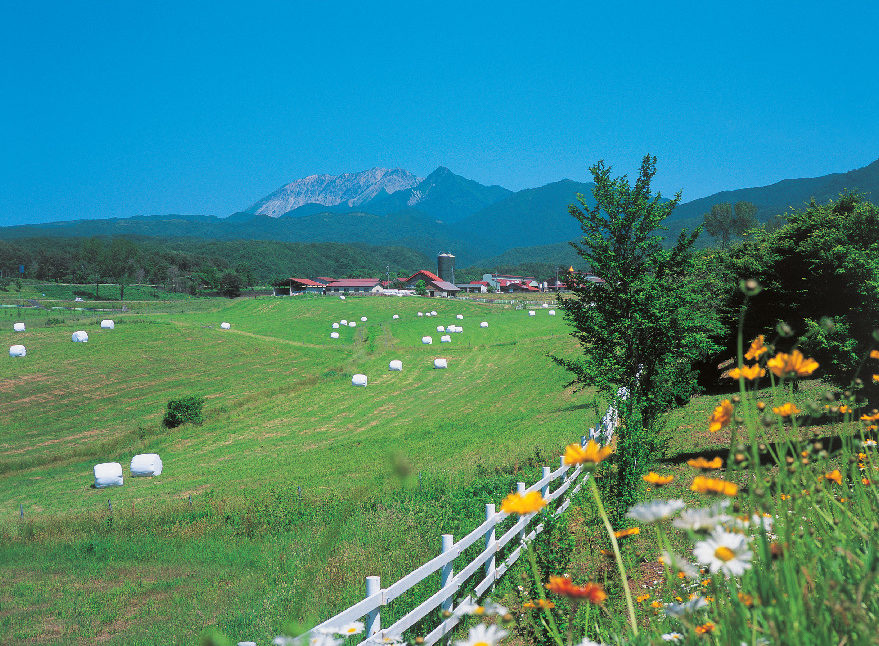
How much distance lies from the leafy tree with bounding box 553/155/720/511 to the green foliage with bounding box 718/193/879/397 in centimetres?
206

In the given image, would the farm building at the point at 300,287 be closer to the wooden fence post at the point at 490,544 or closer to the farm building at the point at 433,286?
the farm building at the point at 433,286

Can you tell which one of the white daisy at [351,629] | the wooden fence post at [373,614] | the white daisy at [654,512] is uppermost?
the white daisy at [654,512]

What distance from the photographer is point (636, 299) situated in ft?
47.6

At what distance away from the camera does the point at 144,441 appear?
99.7 ft

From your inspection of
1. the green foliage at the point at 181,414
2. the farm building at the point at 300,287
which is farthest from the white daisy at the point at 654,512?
the farm building at the point at 300,287

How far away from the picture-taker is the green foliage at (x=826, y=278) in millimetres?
13906

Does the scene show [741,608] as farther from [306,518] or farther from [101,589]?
[306,518]

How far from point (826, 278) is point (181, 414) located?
97.1 feet

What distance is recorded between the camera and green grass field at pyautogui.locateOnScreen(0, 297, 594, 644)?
9406 millimetres

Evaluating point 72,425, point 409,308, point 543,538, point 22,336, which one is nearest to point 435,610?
point 543,538

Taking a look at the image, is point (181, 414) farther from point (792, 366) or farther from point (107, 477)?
point (792, 366)

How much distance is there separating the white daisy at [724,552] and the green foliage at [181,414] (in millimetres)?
34529

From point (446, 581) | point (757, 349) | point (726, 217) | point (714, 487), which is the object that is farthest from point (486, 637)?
point (726, 217)

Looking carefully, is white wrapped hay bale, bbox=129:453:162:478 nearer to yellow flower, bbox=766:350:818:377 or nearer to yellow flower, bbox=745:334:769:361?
yellow flower, bbox=745:334:769:361
